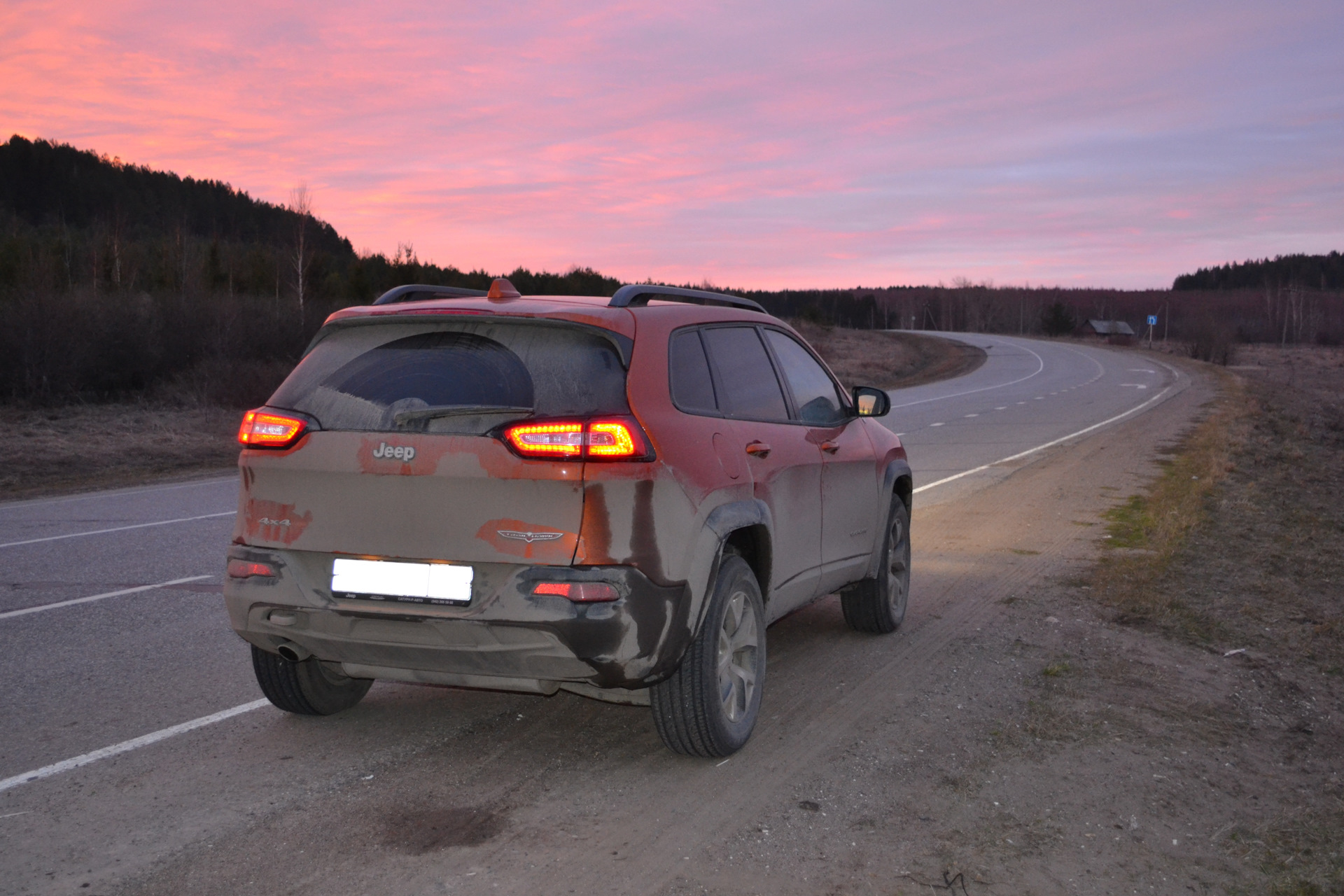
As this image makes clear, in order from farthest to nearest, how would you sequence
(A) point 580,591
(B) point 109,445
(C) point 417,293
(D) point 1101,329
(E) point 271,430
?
(D) point 1101,329
(B) point 109,445
(C) point 417,293
(E) point 271,430
(A) point 580,591

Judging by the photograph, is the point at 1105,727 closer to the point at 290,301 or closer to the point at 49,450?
the point at 49,450

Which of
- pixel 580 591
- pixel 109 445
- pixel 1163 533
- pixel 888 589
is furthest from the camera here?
pixel 109 445

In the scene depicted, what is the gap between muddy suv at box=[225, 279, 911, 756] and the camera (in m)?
3.75

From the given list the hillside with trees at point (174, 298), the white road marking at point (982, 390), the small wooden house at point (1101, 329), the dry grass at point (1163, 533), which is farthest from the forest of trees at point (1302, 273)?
the dry grass at point (1163, 533)

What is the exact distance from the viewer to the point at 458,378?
3.95 m

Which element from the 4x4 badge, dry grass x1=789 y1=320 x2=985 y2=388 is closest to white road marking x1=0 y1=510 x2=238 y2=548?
the 4x4 badge

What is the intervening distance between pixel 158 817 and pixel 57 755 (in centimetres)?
89

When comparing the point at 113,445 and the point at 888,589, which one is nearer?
the point at 888,589

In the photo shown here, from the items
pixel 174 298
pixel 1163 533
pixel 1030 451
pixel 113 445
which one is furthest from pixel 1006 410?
pixel 174 298

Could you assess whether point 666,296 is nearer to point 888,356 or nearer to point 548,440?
point 548,440

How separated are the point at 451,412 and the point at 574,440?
0.46 meters

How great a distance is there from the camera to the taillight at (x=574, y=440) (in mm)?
3745

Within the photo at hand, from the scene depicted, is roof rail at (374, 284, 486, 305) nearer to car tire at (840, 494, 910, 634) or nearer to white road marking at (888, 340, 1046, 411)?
car tire at (840, 494, 910, 634)

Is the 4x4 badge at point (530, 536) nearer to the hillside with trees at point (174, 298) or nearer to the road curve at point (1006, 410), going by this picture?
the road curve at point (1006, 410)
